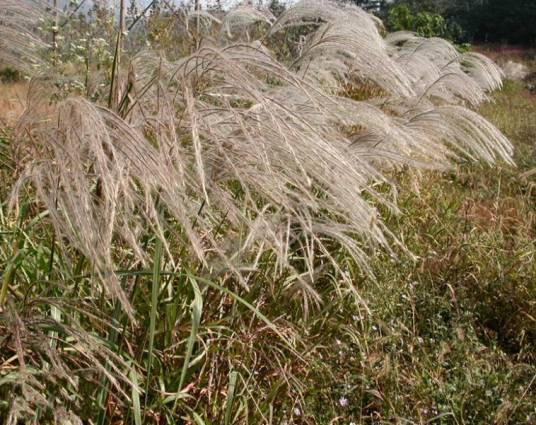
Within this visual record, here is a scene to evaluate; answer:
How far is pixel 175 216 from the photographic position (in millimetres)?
1016

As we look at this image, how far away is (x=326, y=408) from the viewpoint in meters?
1.93

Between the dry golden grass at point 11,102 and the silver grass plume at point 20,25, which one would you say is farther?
the dry golden grass at point 11,102

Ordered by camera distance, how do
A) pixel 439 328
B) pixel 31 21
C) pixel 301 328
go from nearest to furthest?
pixel 31 21, pixel 301 328, pixel 439 328

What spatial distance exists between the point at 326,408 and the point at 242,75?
1.29m

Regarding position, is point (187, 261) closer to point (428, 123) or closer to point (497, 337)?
point (428, 123)

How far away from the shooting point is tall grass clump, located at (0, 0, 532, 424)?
0.98 meters

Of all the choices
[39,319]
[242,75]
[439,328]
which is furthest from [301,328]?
[242,75]

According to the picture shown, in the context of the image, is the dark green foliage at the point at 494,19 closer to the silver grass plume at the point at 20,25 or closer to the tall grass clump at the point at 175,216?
the tall grass clump at the point at 175,216

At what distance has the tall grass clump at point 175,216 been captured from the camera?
38.7 inches

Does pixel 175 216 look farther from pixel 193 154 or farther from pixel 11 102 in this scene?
pixel 11 102

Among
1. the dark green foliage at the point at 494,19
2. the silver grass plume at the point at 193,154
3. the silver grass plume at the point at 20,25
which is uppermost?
the dark green foliage at the point at 494,19

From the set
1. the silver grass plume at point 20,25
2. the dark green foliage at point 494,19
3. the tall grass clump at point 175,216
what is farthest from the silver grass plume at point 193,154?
the dark green foliage at point 494,19

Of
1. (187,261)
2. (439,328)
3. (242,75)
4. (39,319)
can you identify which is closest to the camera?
(242,75)

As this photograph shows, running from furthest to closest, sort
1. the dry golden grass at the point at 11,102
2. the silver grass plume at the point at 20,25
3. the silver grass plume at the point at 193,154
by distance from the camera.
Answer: the dry golden grass at the point at 11,102 → the silver grass plume at the point at 20,25 → the silver grass plume at the point at 193,154
